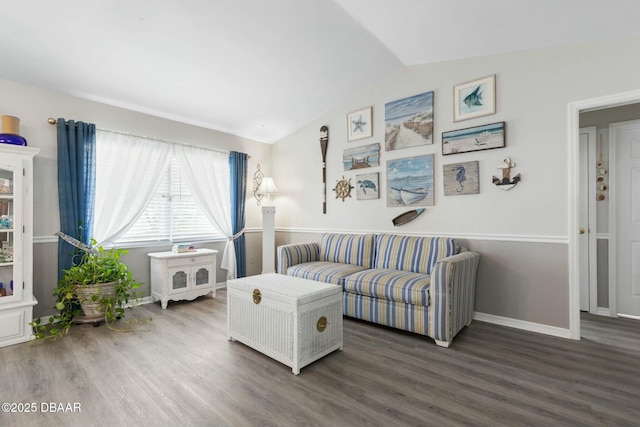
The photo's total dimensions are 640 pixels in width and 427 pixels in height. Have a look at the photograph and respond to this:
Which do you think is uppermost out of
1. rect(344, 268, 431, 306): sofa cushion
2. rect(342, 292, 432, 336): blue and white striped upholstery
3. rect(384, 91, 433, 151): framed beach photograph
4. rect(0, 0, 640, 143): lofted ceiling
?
rect(0, 0, 640, 143): lofted ceiling

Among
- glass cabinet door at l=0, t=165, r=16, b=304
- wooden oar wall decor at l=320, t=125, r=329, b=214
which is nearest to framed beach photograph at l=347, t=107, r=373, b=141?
wooden oar wall decor at l=320, t=125, r=329, b=214

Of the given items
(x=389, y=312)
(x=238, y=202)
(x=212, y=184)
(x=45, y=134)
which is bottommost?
(x=389, y=312)

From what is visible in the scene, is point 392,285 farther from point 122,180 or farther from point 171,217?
point 122,180

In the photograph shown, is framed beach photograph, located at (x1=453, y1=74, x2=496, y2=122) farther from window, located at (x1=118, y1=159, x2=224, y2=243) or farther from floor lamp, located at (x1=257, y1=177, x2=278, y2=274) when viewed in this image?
window, located at (x1=118, y1=159, x2=224, y2=243)

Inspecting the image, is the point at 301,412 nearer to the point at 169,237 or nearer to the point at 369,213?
the point at 369,213

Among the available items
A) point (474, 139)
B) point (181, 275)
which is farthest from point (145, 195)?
point (474, 139)

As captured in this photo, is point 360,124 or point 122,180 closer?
point 122,180

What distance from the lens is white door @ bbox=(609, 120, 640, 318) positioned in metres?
3.09

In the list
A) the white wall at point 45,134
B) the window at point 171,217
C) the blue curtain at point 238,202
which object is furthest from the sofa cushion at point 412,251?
the white wall at point 45,134

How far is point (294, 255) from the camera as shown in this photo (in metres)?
3.79

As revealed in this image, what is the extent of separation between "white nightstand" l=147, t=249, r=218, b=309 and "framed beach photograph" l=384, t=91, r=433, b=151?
8.93 feet

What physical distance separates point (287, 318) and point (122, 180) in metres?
2.78

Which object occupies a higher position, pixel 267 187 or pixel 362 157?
pixel 362 157

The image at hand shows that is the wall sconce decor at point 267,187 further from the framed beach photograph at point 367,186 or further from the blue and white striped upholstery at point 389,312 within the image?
the blue and white striped upholstery at point 389,312
